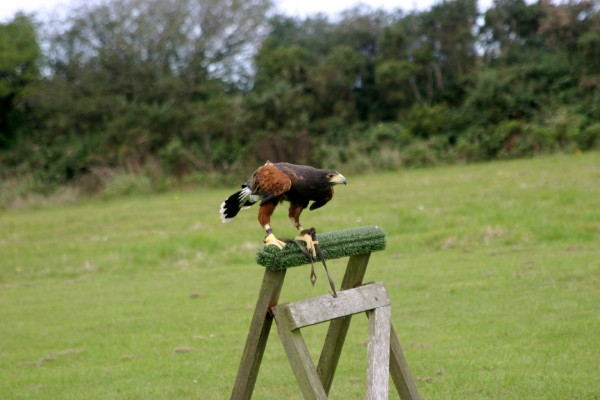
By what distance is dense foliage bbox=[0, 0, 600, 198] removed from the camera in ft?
112

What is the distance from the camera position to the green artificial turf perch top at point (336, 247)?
4762mm

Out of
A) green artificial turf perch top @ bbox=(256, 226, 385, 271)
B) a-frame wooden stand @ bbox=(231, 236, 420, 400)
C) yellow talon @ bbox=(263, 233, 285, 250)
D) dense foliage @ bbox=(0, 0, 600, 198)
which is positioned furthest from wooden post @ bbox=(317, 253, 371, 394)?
dense foliage @ bbox=(0, 0, 600, 198)

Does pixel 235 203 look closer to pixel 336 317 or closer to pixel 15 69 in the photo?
pixel 336 317

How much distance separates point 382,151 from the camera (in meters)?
33.4

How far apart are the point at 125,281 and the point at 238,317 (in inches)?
197

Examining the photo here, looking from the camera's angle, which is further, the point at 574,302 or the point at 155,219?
the point at 155,219

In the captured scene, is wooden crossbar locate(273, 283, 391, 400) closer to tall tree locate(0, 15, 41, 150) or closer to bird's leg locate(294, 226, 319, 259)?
bird's leg locate(294, 226, 319, 259)

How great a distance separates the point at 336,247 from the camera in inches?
202

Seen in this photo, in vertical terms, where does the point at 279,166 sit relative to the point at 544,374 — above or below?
above

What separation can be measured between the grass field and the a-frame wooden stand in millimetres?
2066

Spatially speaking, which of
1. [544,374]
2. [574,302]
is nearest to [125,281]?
[574,302]

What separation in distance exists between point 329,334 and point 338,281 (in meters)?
8.25

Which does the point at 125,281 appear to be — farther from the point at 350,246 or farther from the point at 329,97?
the point at 329,97

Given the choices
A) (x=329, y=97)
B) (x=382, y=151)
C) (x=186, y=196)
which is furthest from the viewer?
(x=329, y=97)
